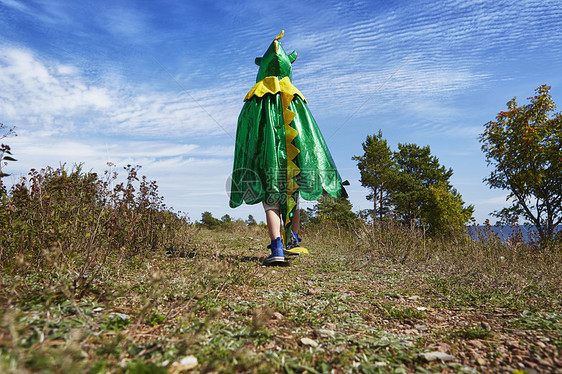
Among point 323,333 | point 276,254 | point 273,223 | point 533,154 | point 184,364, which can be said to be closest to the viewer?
point 184,364

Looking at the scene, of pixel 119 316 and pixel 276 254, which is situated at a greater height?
pixel 276 254

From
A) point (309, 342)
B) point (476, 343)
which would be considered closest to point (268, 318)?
point (309, 342)

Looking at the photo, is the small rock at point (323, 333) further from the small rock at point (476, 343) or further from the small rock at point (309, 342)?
the small rock at point (476, 343)

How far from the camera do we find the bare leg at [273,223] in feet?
12.7

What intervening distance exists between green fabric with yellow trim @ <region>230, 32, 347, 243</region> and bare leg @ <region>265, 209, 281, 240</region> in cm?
13

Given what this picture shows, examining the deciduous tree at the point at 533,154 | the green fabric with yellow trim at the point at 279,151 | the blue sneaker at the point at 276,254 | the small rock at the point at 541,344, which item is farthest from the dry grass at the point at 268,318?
the deciduous tree at the point at 533,154

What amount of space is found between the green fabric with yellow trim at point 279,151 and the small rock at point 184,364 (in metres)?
2.69

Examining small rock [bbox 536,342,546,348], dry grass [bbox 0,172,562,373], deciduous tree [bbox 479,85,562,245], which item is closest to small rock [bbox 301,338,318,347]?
dry grass [bbox 0,172,562,373]

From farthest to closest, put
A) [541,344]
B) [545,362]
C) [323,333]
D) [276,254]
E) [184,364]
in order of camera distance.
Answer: [276,254] < [323,333] < [541,344] < [545,362] < [184,364]

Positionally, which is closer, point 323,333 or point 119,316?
point 119,316

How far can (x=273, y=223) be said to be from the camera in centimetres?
392

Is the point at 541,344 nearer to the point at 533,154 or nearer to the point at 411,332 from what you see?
the point at 411,332

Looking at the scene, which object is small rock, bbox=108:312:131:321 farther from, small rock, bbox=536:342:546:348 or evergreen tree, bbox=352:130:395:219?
evergreen tree, bbox=352:130:395:219

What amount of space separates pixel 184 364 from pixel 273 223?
2684mm
